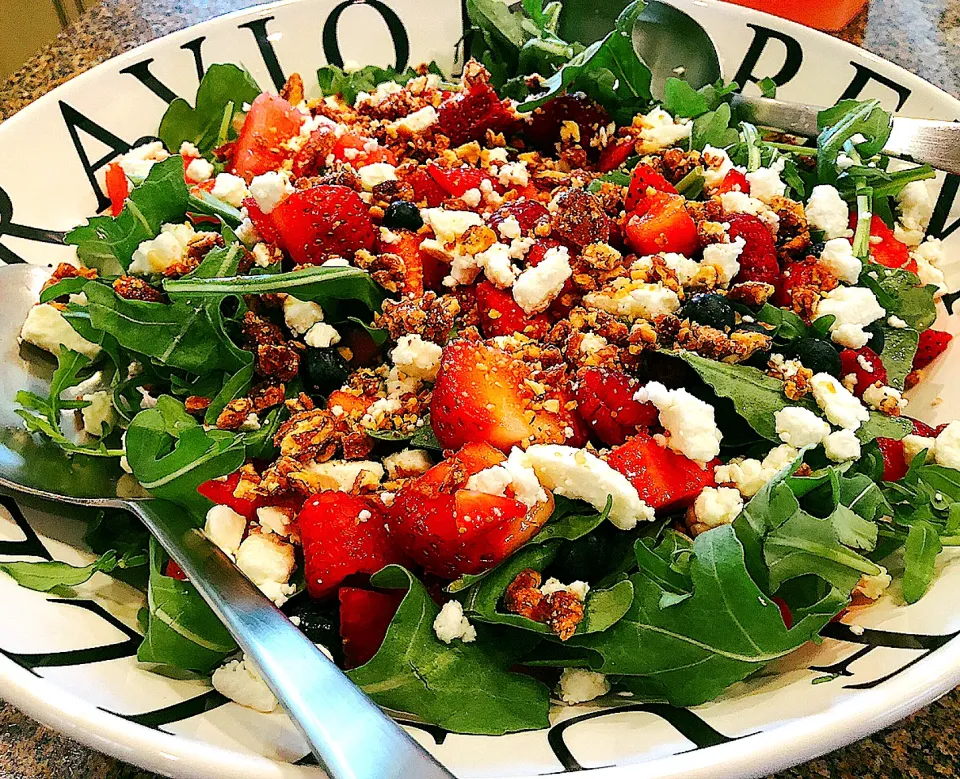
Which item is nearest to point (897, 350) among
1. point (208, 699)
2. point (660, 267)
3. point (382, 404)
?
point (660, 267)

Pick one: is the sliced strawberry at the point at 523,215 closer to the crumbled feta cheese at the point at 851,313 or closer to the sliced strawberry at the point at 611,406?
the sliced strawberry at the point at 611,406

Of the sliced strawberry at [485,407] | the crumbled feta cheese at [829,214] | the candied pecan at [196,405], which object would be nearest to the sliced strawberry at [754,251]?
the crumbled feta cheese at [829,214]

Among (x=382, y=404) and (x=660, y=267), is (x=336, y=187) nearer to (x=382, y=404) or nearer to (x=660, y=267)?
(x=382, y=404)

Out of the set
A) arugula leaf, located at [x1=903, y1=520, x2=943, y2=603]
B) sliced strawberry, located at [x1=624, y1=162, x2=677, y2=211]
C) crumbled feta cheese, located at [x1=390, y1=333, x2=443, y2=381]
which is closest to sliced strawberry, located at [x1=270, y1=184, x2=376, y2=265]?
crumbled feta cheese, located at [x1=390, y1=333, x2=443, y2=381]

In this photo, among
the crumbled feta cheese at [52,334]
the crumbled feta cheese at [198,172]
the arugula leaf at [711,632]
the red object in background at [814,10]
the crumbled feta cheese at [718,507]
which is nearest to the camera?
the arugula leaf at [711,632]

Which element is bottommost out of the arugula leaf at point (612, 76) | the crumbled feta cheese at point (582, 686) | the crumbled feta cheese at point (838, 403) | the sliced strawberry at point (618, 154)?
the crumbled feta cheese at point (582, 686)

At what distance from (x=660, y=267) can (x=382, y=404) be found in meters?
0.46

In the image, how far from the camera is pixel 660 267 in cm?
125

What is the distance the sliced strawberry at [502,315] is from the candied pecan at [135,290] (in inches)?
20.5

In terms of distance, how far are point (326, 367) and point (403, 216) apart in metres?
0.28

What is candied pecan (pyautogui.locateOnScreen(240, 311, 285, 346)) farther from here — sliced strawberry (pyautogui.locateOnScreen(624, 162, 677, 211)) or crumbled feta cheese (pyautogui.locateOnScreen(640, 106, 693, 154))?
crumbled feta cheese (pyautogui.locateOnScreen(640, 106, 693, 154))

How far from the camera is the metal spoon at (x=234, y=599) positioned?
721 mm

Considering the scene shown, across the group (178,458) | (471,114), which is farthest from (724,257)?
(178,458)

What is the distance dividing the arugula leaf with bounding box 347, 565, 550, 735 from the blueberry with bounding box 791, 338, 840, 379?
577 millimetres
